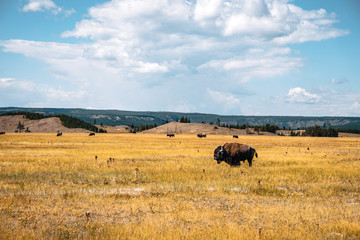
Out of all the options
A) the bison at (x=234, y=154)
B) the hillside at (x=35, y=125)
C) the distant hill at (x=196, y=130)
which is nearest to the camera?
the bison at (x=234, y=154)

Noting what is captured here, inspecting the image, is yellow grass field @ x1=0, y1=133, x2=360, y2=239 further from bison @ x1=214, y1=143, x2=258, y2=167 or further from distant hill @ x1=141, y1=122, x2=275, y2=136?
distant hill @ x1=141, y1=122, x2=275, y2=136

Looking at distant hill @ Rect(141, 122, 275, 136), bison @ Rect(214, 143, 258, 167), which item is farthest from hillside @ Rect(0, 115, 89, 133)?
bison @ Rect(214, 143, 258, 167)

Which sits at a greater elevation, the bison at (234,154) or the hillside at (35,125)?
the bison at (234,154)

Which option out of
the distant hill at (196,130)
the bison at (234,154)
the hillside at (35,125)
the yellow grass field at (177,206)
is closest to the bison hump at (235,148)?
the bison at (234,154)

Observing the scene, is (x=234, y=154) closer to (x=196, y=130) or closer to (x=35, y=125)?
(x=196, y=130)

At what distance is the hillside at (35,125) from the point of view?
16062cm

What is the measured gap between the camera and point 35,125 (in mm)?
170125

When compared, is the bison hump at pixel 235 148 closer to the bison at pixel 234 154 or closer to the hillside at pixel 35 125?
the bison at pixel 234 154

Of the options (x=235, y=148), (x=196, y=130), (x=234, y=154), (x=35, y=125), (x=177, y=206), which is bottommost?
(x=35, y=125)

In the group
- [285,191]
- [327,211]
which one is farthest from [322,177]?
[327,211]

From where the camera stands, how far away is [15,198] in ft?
33.5

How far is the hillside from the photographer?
161 metres

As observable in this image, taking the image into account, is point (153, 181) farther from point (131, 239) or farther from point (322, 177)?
point (322, 177)

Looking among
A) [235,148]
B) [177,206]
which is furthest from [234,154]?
[177,206]
